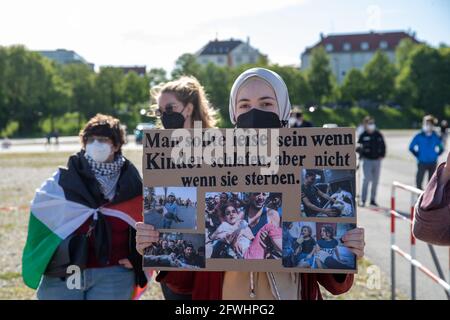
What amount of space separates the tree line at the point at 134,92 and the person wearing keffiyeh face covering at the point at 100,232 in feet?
139

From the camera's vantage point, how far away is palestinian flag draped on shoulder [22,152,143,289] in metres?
3.73

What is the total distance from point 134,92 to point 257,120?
64264 millimetres

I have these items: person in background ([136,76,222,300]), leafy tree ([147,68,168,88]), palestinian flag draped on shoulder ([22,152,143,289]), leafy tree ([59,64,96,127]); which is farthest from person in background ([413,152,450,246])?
leafy tree ([59,64,96,127])

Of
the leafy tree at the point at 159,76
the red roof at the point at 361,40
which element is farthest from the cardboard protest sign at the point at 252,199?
the red roof at the point at 361,40

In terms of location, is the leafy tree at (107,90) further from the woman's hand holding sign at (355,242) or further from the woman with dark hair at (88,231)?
the woman's hand holding sign at (355,242)

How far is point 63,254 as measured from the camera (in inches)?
144

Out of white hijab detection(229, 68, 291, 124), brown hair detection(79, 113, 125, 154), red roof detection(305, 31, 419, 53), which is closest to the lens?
white hijab detection(229, 68, 291, 124)

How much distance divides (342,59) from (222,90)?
10081cm

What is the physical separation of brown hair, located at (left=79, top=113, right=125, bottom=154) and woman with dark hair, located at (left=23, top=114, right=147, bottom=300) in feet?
0.19

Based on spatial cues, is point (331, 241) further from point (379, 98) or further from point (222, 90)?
point (379, 98)

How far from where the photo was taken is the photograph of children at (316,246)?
2.24 meters

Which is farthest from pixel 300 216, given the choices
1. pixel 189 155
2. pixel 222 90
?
pixel 222 90

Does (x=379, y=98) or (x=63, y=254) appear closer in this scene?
(x=63, y=254)

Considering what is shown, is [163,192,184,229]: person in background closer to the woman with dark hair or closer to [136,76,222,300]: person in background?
[136,76,222,300]: person in background
